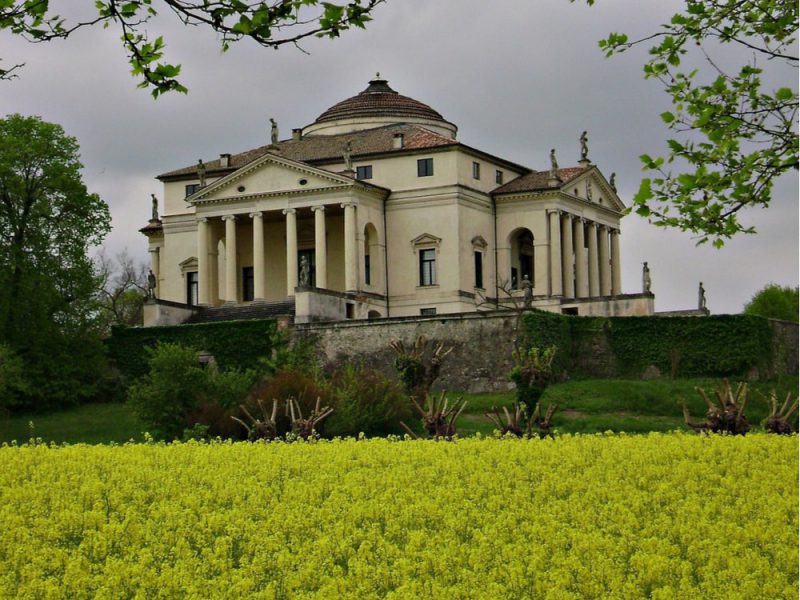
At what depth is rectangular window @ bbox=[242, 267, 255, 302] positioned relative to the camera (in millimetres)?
86125

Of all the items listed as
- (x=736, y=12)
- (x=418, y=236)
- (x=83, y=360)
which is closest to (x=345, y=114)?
(x=418, y=236)

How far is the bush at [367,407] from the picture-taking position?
2188 inches

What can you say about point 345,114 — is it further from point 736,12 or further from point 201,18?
point 201,18

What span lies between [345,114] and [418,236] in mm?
13538

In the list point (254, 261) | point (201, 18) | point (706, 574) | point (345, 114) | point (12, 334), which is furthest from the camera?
point (345, 114)

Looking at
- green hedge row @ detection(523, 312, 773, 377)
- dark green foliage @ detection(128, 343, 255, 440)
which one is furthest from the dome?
dark green foliage @ detection(128, 343, 255, 440)

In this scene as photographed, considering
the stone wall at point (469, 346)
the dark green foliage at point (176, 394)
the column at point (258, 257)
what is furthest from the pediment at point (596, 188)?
the dark green foliage at point (176, 394)

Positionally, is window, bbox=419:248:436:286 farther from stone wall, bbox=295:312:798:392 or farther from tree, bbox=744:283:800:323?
tree, bbox=744:283:800:323

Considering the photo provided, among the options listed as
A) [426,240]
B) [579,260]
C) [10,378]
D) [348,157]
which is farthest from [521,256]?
→ [10,378]

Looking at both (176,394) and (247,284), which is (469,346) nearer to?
(176,394)

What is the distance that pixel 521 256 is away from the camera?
88438 millimetres

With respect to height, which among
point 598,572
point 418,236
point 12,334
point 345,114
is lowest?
point 598,572

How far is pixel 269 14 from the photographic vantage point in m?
16.7

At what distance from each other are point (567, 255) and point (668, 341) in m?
18.3
